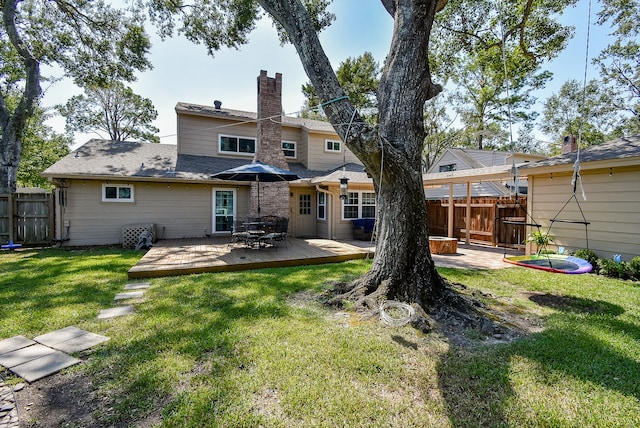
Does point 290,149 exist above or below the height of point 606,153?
above

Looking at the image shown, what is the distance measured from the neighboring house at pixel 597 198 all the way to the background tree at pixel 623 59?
493cm

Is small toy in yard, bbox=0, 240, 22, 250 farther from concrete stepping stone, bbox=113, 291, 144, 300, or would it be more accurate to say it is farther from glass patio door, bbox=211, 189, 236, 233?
concrete stepping stone, bbox=113, 291, 144, 300

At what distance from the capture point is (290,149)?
14.5m

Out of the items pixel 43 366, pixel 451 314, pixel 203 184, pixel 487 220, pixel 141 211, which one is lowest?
pixel 43 366

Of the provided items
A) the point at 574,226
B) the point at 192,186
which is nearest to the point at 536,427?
the point at 574,226

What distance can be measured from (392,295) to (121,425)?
3106 mm

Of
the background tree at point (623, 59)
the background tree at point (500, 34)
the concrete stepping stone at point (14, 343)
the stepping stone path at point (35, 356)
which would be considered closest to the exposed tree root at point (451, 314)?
the stepping stone path at point (35, 356)

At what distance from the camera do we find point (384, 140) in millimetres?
3965

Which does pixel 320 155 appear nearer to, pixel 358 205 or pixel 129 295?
pixel 358 205

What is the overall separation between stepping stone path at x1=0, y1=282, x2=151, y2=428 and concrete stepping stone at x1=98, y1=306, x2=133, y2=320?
0.41 m

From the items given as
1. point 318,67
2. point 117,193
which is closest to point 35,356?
point 318,67

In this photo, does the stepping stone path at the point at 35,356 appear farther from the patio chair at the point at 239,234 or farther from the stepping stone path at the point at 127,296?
the patio chair at the point at 239,234

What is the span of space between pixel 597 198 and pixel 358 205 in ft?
23.4

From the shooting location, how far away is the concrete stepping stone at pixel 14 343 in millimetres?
3117
